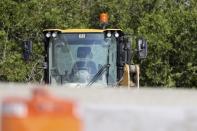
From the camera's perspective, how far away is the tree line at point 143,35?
23.0 m

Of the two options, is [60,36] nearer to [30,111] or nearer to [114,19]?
[30,111]

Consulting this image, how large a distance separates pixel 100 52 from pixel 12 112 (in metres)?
8.54

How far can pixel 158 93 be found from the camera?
513 cm

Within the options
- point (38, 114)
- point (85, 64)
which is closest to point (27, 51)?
point (85, 64)

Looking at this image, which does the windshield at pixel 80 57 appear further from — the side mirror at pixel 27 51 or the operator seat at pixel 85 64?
the side mirror at pixel 27 51

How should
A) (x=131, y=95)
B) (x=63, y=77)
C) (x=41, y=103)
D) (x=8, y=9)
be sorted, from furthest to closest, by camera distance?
(x=8, y=9) → (x=63, y=77) → (x=131, y=95) → (x=41, y=103)

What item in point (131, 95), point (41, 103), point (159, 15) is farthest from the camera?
point (159, 15)

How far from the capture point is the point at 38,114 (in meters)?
3.28

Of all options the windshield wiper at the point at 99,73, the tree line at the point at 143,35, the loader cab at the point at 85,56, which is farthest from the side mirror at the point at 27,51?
the tree line at the point at 143,35

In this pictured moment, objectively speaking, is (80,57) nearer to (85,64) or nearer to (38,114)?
(85,64)

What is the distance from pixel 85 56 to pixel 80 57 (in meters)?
0.10

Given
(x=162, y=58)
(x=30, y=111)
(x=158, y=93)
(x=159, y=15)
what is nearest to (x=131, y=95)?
(x=158, y=93)

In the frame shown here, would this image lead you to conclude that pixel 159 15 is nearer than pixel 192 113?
No

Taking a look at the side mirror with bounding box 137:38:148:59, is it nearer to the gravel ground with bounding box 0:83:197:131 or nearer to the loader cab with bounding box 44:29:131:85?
the loader cab with bounding box 44:29:131:85
